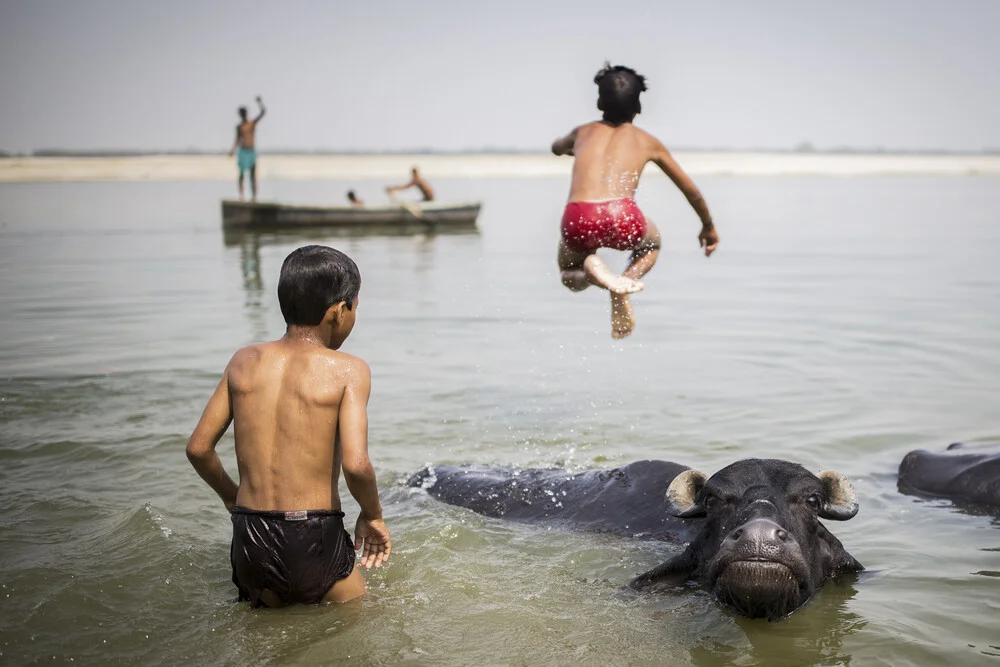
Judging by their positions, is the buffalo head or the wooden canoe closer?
the buffalo head

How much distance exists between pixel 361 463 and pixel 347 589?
79 centimetres

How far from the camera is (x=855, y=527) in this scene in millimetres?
6516

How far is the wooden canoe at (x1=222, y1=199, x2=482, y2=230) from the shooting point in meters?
25.5

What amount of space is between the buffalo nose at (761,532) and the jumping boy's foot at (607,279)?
2158 mm

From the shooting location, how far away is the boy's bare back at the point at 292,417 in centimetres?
438

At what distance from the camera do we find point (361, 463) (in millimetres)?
4262

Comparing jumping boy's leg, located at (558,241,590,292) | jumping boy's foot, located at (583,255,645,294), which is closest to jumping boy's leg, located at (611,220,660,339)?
jumping boy's foot, located at (583,255,645,294)

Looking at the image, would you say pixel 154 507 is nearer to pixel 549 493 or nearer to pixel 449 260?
pixel 549 493

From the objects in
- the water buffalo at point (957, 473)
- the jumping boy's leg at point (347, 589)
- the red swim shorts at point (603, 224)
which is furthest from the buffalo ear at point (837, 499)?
the red swim shorts at point (603, 224)

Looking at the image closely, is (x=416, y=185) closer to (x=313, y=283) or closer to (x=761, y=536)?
(x=313, y=283)

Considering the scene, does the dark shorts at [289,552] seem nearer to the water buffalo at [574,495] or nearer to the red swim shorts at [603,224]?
the water buffalo at [574,495]

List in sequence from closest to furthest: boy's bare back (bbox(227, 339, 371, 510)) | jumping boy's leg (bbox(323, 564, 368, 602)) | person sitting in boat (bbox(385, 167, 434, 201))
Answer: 1. boy's bare back (bbox(227, 339, 371, 510))
2. jumping boy's leg (bbox(323, 564, 368, 602))
3. person sitting in boat (bbox(385, 167, 434, 201))

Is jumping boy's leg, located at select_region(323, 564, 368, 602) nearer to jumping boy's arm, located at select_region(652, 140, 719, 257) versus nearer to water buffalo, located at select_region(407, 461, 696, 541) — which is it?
water buffalo, located at select_region(407, 461, 696, 541)

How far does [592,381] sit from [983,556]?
219 inches
